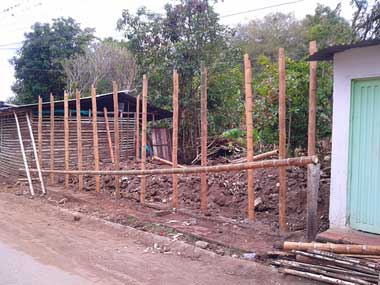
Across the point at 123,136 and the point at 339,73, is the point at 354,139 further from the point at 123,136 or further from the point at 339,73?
the point at 123,136

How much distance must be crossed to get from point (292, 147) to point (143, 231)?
3.83 m

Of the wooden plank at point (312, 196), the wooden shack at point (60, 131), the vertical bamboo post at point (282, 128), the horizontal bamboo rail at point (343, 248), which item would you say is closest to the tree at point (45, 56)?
the wooden shack at point (60, 131)

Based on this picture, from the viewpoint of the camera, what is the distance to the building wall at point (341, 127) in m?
5.38

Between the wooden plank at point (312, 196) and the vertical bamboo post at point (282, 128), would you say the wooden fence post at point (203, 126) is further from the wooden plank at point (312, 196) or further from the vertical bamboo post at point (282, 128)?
the wooden plank at point (312, 196)

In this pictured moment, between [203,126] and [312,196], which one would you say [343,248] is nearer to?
[312,196]

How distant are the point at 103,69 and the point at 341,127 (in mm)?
23967

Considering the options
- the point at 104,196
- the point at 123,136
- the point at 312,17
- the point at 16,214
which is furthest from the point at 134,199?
the point at 312,17

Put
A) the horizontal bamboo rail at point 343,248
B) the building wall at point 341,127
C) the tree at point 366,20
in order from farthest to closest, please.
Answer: the tree at point 366,20 < the building wall at point 341,127 < the horizontal bamboo rail at point 343,248

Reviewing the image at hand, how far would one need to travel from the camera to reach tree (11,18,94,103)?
26.4 metres

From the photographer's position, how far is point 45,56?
87.2 ft

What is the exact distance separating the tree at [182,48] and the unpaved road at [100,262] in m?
9.99

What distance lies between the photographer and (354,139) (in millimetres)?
5391

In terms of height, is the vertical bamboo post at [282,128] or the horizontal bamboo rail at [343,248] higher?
the vertical bamboo post at [282,128]

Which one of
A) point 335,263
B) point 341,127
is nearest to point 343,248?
point 335,263
